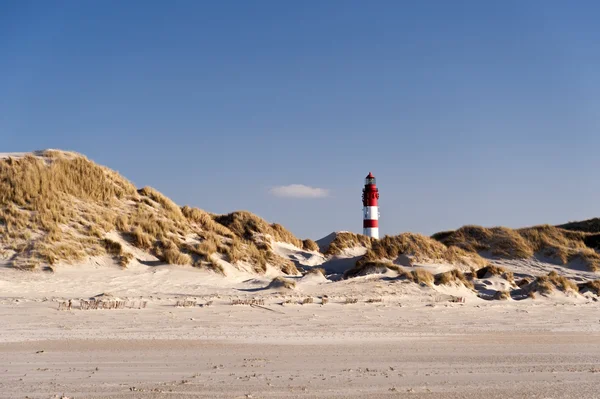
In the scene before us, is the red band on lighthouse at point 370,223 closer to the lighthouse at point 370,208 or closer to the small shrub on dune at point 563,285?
the lighthouse at point 370,208

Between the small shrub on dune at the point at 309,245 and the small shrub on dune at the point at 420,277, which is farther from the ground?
the small shrub on dune at the point at 309,245

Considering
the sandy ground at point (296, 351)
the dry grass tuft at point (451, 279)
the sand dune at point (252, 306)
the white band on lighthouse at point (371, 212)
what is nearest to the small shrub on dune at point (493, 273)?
the sand dune at point (252, 306)

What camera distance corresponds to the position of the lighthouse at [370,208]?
101 feet

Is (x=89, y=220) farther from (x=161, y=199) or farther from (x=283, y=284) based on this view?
(x=283, y=284)

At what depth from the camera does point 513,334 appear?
9414 millimetres

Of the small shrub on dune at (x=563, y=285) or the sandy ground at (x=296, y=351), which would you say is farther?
the small shrub on dune at (x=563, y=285)

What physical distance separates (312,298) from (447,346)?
4623 millimetres

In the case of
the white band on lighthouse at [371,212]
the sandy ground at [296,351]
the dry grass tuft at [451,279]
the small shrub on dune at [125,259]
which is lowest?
the sandy ground at [296,351]

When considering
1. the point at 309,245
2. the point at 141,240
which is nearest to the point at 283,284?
the point at 141,240

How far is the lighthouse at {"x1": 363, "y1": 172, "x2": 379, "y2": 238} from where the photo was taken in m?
30.8

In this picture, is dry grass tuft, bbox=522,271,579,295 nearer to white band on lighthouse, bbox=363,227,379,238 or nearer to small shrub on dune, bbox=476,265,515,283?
small shrub on dune, bbox=476,265,515,283

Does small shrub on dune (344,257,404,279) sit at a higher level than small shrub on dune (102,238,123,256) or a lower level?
lower

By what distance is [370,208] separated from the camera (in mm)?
31609

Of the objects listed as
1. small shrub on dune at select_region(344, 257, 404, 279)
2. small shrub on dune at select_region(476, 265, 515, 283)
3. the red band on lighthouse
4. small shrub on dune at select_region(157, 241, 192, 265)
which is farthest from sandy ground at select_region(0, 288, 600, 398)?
the red band on lighthouse
